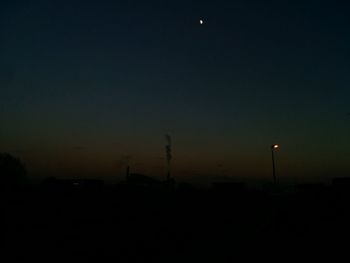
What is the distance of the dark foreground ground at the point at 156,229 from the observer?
18.0 metres

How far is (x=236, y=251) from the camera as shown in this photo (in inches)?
729

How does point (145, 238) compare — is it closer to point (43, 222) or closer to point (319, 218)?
point (43, 222)

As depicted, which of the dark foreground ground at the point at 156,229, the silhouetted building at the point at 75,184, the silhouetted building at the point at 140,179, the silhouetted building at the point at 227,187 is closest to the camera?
the dark foreground ground at the point at 156,229

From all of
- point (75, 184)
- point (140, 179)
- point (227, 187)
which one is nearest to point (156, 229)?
point (75, 184)

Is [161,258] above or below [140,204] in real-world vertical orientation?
below

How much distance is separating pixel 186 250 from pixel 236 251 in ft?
8.93

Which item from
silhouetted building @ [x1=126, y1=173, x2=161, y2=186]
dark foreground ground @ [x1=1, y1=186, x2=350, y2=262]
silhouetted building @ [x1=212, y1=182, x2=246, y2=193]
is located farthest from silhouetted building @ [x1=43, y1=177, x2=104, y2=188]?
silhouetted building @ [x1=126, y1=173, x2=161, y2=186]

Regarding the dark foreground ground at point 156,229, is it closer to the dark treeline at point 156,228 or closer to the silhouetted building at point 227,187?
the dark treeline at point 156,228

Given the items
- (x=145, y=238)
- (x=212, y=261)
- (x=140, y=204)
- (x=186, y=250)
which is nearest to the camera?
(x=212, y=261)

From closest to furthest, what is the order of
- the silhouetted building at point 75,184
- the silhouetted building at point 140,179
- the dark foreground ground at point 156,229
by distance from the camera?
the dark foreground ground at point 156,229
the silhouetted building at point 75,184
the silhouetted building at point 140,179

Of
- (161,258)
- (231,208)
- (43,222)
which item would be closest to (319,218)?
(231,208)

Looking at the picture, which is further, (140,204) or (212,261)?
(140,204)

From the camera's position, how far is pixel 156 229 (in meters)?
23.0

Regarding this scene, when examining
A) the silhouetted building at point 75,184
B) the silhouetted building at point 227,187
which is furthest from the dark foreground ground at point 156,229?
the silhouetted building at point 227,187
